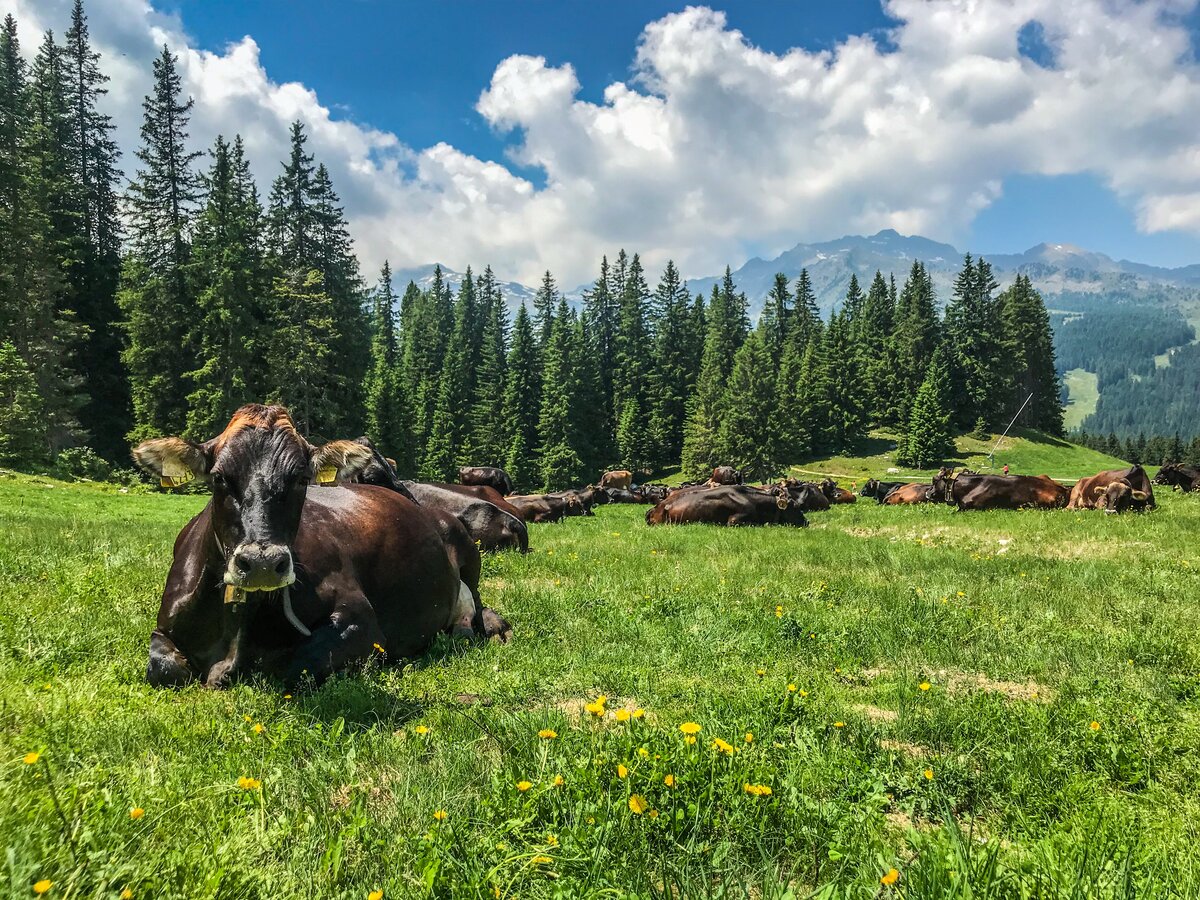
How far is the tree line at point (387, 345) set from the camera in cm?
4194

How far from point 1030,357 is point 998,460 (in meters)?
32.8

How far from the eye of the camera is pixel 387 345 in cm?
10881

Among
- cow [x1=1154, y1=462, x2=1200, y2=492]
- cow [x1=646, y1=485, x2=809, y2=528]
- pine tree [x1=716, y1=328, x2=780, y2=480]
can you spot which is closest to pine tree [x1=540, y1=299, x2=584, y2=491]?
pine tree [x1=716, y1=328, x2=780, y2=480]

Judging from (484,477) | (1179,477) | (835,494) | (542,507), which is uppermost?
(484,477)

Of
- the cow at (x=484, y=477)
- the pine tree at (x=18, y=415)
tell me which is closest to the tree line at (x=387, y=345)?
the pine tree at (x=18, y=415)

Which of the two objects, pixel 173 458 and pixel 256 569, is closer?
pixel 256 569

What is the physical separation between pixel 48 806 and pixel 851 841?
3275 millimetres

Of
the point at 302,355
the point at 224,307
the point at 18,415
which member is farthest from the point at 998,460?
the point at 18,415

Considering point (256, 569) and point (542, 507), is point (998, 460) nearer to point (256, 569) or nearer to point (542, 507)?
point (542, 507)

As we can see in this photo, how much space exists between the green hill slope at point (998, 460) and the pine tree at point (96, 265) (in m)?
63.3

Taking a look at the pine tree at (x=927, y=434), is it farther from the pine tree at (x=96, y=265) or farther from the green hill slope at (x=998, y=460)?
the pine tree at (x=96, y=265)

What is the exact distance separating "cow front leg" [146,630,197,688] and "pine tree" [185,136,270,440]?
1655 inches

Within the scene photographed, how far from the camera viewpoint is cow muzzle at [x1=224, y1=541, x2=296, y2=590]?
404cm

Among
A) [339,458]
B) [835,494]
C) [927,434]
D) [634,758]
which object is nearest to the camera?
[634,758]
